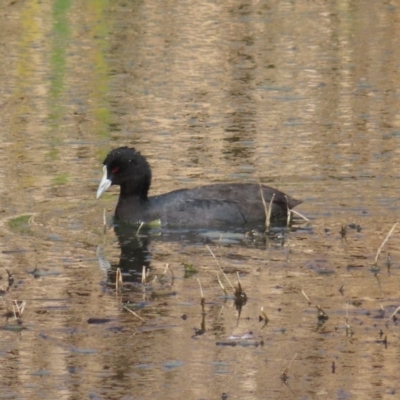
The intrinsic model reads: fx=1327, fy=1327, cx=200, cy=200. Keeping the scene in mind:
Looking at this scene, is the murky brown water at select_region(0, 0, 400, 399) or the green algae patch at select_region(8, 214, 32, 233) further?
the green algae patch at select_region(8, 214, 32, 233)

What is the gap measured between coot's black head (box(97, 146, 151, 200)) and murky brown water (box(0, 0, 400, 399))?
36 centimetres

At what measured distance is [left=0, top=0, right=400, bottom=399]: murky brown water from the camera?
740 centimetres

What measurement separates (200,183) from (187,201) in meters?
1.22

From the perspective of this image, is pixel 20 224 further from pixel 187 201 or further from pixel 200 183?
pixel 200 183

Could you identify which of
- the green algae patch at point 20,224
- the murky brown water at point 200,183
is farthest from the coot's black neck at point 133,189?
the green algae patch at point 20,224

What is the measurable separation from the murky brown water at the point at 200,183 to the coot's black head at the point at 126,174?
1.18 ft

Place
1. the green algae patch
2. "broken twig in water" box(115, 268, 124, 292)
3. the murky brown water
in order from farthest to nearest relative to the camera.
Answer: the green algae patch, "broken twig in water" box(115, 268, 124, 292), the murky brown water

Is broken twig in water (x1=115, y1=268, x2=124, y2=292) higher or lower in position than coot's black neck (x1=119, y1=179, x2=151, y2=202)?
higher

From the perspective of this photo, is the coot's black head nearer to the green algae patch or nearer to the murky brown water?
the murky brown water

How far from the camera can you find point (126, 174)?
38.2ft

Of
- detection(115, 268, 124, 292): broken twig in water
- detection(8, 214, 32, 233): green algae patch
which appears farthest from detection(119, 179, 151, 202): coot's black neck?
detection(115, 268, 124, 292): broken twig in water

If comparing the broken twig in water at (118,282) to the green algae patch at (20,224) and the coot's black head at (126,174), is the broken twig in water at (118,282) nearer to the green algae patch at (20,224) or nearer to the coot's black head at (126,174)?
the green algae patch at (20,224)

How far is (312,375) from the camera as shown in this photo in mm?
7133

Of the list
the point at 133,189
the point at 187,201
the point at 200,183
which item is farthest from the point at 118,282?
the point at 200,183
